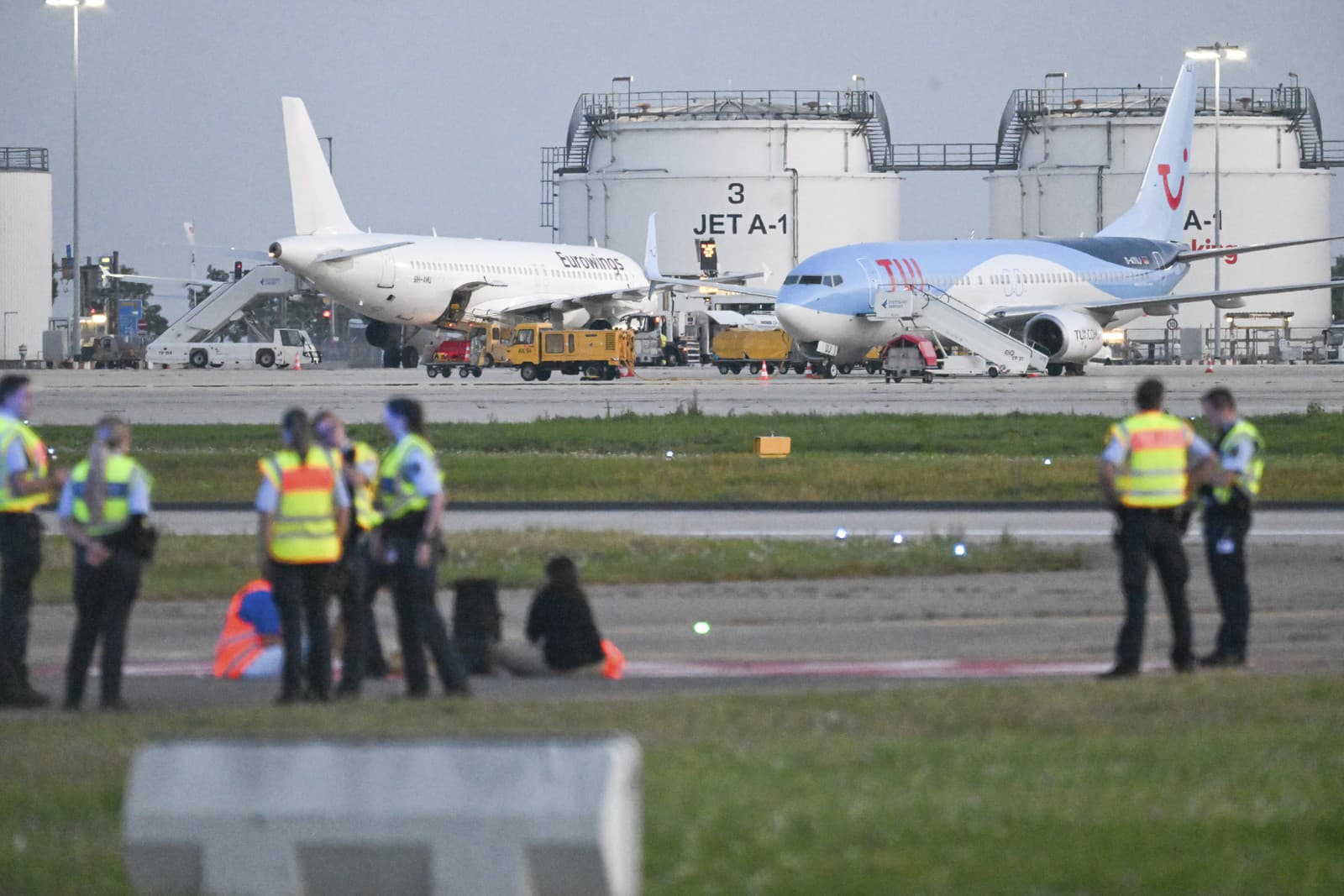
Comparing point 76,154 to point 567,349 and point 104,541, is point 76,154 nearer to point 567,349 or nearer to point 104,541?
point 567,349

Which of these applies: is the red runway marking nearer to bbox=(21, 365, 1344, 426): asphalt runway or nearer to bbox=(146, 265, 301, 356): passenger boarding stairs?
bbox=(21, 365, 1344, 426): asphalt runway

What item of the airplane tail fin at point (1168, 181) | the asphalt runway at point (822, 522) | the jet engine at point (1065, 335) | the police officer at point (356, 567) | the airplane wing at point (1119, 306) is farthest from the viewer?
the airplane tail fin at point (1168, 181)

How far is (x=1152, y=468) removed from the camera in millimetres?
11703

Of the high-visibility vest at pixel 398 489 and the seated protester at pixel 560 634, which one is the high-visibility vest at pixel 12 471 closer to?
the high-visibility vest at pixel 398 489

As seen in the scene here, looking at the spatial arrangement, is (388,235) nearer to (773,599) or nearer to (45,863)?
(773,599)

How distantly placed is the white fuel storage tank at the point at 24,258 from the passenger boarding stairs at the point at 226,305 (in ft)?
49.7

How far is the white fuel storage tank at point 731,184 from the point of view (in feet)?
262

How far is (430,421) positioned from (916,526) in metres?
15.8

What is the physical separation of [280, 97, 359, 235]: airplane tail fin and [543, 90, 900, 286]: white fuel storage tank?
1892 centimetres

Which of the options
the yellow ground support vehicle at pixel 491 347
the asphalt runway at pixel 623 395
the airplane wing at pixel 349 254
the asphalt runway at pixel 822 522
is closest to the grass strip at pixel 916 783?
the asphalt runway at pixel 822 522

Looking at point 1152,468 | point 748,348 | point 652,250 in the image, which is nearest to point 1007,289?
point 748,348

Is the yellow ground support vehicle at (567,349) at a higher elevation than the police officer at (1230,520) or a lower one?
higher

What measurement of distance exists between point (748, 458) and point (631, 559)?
10.4 m

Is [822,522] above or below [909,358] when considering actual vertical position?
below
